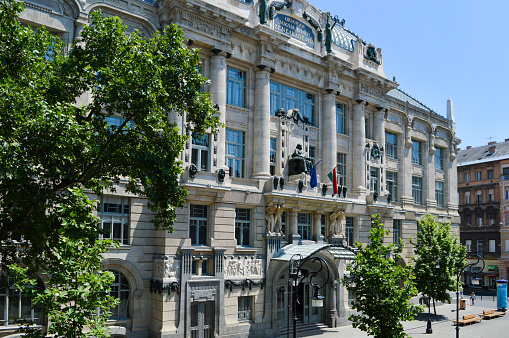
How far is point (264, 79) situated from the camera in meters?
32.7

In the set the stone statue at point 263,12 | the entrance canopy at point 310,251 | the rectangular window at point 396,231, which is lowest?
the entrance canopy at point 310,251

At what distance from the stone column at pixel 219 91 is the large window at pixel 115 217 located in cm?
639

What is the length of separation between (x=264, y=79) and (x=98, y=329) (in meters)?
22.0

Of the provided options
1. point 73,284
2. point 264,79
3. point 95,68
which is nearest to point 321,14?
point 264,79

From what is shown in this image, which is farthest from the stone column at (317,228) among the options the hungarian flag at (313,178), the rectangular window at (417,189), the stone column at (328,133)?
the rectangular window at (417,189)

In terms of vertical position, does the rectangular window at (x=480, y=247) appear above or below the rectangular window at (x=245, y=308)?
above

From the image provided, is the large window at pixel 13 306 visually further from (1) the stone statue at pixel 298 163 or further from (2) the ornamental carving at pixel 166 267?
(1) the stone statue at pixel 298 163

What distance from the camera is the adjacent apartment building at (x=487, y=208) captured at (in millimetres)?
66438

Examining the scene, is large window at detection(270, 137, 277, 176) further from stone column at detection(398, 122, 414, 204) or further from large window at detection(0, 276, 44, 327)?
stone column at detection(398, 122, 414, 204)

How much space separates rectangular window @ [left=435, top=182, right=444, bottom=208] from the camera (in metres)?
51.0

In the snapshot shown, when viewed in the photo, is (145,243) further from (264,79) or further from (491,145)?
(491,145)

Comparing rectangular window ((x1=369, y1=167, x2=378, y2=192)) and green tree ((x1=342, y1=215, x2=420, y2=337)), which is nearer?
green tree ((x1=342, y1=215, x2=420, y2=337))

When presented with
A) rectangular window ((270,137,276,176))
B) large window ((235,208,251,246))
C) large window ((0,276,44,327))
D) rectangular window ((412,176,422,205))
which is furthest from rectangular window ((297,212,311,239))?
large window ((0,276,44,327))

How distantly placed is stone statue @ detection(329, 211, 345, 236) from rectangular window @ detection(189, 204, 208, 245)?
1143 cm
